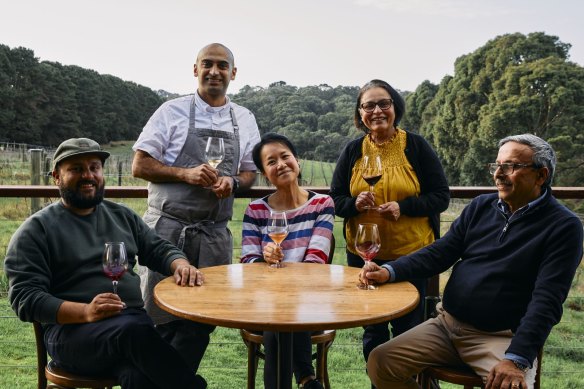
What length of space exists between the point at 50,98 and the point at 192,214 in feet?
94.6

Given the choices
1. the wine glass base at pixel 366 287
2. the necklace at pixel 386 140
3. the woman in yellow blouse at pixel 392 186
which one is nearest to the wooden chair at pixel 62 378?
the wine glass base at pixel 366 287

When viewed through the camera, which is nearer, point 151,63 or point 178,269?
point 178,269

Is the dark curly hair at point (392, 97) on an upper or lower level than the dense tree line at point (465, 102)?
lower

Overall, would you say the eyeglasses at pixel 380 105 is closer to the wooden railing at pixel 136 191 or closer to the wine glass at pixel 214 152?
the wooden railing at pixel 136 191

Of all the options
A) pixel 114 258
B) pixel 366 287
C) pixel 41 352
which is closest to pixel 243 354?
pixel 41 352

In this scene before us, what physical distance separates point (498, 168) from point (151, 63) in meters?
14.8

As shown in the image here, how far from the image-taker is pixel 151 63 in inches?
629

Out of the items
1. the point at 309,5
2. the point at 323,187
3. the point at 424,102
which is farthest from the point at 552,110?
the point at 323,187

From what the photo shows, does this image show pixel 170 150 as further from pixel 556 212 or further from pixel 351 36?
pixel 351 36

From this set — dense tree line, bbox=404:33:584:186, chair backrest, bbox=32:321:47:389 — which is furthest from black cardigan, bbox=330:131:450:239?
dense tree line, bbox=404:33:584:186

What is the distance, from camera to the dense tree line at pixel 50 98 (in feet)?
83.4

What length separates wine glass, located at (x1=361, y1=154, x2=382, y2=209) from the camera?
9.33 feet

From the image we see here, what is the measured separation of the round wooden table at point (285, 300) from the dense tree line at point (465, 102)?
18.1 meters

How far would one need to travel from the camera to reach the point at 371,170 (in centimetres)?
288
